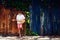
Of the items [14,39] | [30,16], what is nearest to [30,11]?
[30,16]

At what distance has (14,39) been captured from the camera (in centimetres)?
1211

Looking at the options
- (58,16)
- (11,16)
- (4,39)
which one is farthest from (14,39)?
(58,16)

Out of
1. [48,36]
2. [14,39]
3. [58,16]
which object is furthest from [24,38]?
[58,16]

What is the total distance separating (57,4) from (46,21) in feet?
3.81

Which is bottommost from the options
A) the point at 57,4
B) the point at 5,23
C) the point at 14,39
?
the point at 14,39

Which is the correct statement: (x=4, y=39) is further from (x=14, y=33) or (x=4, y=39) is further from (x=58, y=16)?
(x=58, y=16)

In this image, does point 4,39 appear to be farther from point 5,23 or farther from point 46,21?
point 46,21

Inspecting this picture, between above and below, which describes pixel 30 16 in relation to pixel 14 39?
above

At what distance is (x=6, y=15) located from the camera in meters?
12.9

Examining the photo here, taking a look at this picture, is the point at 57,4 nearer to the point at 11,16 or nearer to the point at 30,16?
the point at 30,16

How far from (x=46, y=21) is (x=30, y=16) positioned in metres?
0.97

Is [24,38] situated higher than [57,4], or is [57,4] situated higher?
[57,4]

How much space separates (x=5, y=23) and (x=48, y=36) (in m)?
2.53

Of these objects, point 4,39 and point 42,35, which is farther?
point 42,35
